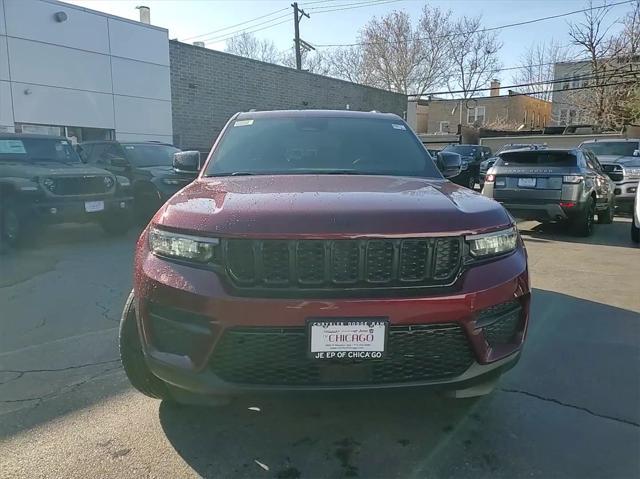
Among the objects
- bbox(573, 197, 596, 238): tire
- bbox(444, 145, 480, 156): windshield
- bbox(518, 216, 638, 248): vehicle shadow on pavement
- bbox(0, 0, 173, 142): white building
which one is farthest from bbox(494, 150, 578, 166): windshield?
bbox(444, 145, 480, 156): windshield

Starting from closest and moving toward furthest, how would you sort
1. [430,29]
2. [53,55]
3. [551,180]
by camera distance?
[551,180] < [53,55] < [430,29]

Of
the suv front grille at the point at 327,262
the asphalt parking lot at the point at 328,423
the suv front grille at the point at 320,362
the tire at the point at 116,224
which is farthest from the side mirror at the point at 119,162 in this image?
the suv front grille at the point at 320,362

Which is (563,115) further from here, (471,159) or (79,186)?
(79,186)

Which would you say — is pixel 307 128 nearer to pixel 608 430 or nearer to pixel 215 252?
pixel 215 252

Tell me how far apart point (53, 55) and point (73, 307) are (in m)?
11.1

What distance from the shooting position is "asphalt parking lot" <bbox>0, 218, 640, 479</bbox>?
234 cm

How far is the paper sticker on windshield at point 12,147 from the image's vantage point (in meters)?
7.98

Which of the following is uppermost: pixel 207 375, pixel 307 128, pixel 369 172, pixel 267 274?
pixel 307 128

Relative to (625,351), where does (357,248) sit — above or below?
above

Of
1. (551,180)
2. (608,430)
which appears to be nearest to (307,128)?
(608,430)

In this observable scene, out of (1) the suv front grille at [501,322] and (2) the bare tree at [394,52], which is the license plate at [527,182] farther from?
(2) the bare tree at [394,52]

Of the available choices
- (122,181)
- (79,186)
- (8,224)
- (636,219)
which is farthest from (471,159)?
(8,224)

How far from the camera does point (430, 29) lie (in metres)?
42.8

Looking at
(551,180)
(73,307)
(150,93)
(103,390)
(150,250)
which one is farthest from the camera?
(150,93)
